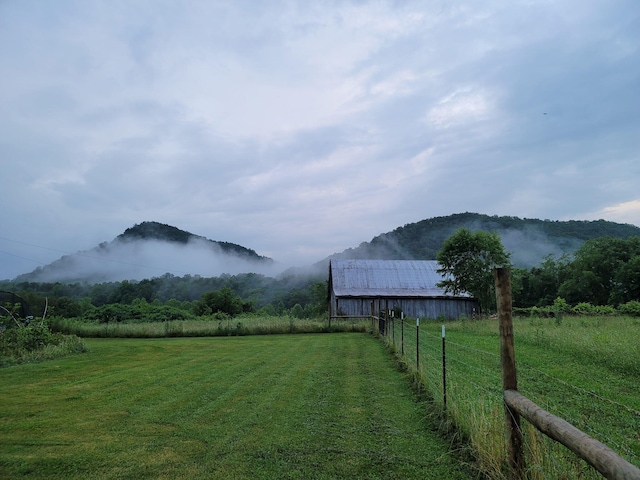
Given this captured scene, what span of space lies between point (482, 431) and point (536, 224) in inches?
3149

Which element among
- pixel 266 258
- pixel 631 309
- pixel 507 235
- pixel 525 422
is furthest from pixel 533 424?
pixel 266 258

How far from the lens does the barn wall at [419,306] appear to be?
32.5 meters

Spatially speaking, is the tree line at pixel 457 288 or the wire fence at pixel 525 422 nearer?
the wire fence at pixel 525 422

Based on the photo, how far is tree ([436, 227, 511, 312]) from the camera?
31188 millimetres

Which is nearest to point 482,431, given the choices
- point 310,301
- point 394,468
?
point 394,468

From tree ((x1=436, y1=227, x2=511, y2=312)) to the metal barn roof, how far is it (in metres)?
1.62

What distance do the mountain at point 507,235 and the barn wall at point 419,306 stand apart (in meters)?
30.7

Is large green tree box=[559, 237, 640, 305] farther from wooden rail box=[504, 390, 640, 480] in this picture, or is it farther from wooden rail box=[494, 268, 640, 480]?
wooden rail box=[504, 390, 640, 480]

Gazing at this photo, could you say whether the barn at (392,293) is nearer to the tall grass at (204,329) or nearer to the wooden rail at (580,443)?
the tall grass at (204,329)

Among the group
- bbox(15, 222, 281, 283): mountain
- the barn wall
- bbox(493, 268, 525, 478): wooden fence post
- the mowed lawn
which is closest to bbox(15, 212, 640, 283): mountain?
bbox(15, 222, 281, 283): mountain

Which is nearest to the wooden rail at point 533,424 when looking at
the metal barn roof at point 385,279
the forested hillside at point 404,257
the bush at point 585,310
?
the bush at point 585,310

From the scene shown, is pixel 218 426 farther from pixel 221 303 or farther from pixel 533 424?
Result: pixel 221 303

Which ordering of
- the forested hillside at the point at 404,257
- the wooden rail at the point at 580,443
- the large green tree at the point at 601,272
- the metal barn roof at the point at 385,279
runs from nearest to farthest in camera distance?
the wooden rail at the point at 580,443
the metal barn roof at the point at 385,279
the large green tree at the point at 601,272
the forested hillside at the point at 404,257

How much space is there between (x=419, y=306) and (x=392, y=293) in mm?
2320
